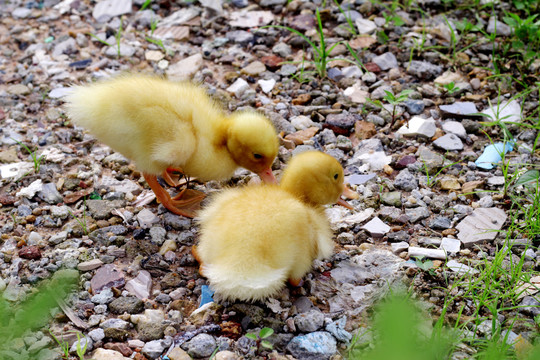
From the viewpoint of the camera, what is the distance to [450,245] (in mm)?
Result: 3486

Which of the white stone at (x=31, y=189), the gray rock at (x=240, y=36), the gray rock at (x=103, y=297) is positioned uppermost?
the gray rock at (x=240, y=36)

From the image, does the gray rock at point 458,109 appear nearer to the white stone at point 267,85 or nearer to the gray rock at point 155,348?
the white stone at point 267,85

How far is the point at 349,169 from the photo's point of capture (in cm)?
414

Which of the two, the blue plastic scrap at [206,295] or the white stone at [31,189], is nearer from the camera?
the blue plastic scrap at [206,295]

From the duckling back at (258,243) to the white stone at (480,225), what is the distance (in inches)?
34.9

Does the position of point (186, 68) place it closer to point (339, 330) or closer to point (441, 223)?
point (441, 223)

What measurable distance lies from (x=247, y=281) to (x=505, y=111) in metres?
2.74

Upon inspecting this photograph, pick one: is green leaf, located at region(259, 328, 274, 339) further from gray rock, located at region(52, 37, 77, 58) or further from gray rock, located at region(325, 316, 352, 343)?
gray rock, located at region(52, 37, 77, 58)

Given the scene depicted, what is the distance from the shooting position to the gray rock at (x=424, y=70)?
4.94 meters

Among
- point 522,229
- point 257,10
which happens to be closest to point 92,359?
point 522,229

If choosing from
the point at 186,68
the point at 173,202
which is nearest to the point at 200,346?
the point at 173,202

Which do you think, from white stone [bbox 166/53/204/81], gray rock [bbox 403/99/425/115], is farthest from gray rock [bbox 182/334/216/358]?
white stone [bbox 166/53/204/81]

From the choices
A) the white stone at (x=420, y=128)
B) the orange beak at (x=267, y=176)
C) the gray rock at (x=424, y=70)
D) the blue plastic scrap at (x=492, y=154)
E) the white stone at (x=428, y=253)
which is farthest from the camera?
the gray rock at (x=424, y=70)

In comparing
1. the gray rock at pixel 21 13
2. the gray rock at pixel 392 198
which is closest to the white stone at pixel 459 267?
the gray rock at pixel 392 198
